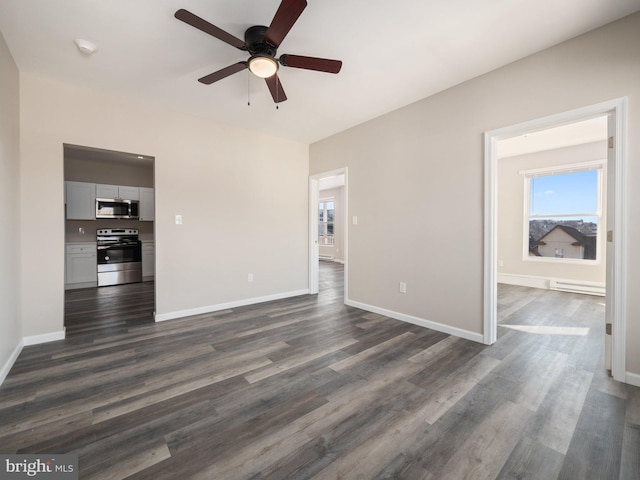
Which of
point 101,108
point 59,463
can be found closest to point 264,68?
point 101,108

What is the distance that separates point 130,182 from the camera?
6371mm

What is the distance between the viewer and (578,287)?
5.00m

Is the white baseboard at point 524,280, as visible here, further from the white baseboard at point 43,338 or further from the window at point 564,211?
the white baseboard at point 43,338

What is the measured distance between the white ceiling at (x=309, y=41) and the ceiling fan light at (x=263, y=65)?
28 centimetres

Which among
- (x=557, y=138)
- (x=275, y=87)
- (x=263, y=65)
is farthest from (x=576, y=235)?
(x=263, y=65)

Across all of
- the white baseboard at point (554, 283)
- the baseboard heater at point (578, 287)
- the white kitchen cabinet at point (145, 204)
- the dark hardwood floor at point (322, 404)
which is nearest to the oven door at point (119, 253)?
the white kitchen cabinet at point (145, 204)

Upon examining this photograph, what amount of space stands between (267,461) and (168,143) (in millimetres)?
3710

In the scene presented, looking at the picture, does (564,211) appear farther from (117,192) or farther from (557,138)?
(117,192)

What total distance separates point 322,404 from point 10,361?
2714 mm

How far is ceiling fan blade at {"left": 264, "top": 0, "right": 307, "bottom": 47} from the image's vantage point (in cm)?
155

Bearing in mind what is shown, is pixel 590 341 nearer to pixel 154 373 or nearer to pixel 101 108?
pixel 154 373

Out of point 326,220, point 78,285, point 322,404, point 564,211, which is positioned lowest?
point 322,404

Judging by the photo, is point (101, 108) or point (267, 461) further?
point (101, 108)

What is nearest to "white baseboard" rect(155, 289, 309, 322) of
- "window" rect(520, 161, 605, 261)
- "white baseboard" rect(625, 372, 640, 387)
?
"white baseboard" rect(625, 372, 640, 387)
